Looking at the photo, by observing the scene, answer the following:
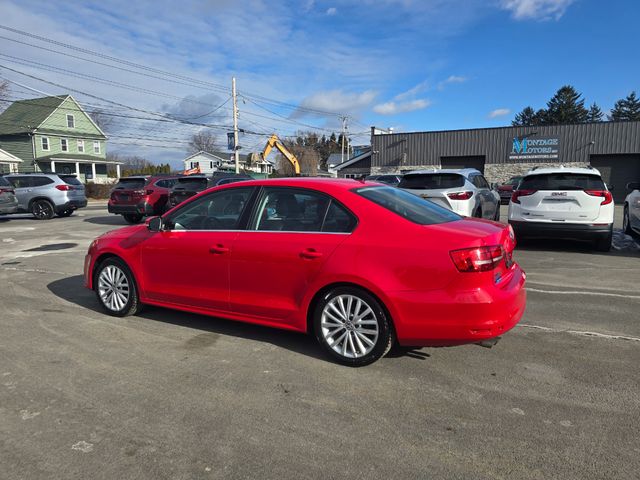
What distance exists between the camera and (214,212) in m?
4.67

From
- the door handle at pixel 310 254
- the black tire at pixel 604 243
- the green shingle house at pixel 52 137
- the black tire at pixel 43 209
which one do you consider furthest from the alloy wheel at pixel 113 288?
the green shingle house at pixel 52 137

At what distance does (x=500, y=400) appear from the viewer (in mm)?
3318

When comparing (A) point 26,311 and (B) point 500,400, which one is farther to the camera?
(A) point 26,311

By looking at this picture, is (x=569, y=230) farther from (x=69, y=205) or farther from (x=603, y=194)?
(x=69, y=205)

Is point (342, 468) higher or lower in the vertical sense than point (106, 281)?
lower

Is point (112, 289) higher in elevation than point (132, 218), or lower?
lower

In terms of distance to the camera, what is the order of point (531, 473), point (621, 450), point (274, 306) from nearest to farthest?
1. point (531, 473)
2. point (621, 450)
3. point (274, 306)

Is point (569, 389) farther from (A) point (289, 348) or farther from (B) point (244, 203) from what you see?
(B) point (244, 203)

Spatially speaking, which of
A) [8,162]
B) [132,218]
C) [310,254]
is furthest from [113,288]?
[8,162]

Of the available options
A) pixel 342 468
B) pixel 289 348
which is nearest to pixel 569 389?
pixel 342 468

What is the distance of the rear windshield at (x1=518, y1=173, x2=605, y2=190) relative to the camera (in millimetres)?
8633

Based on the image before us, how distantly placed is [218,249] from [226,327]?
97 centimetres

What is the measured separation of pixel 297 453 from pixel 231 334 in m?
2.11

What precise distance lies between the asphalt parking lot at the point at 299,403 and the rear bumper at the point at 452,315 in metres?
0.36
